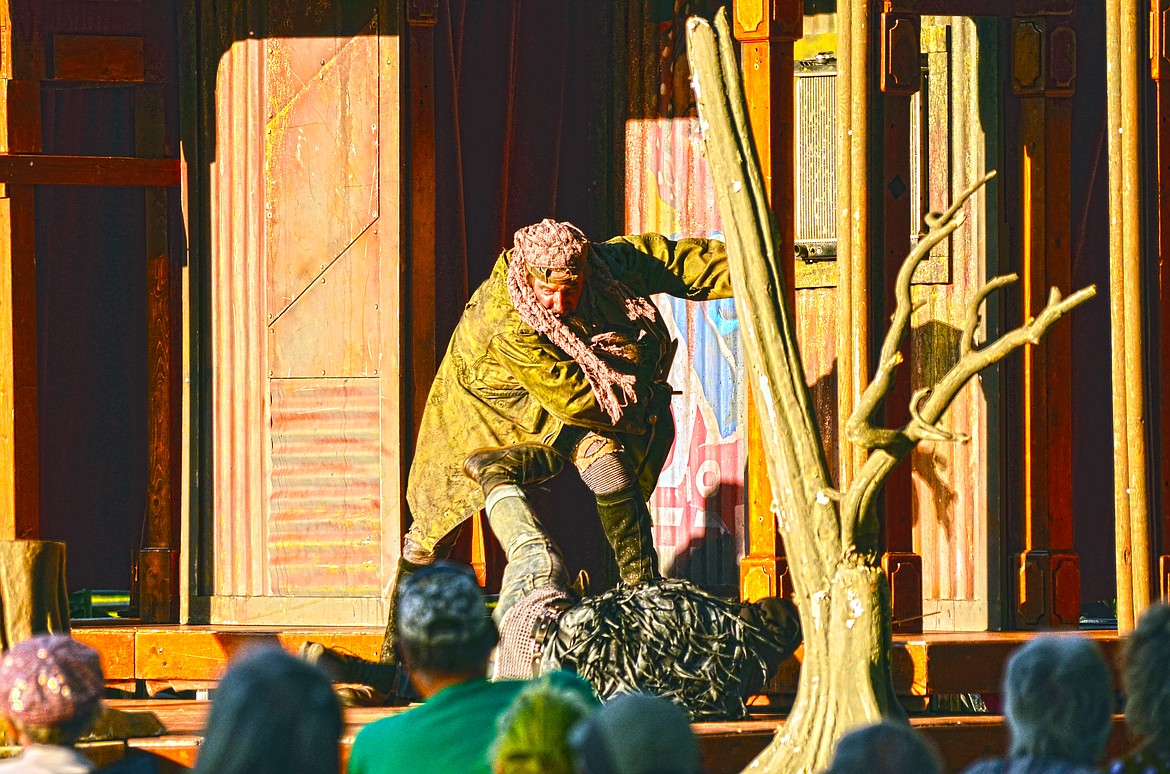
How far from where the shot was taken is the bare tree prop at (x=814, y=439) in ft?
20.6

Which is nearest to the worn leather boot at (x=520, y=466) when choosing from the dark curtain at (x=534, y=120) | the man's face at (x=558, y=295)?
the man's face at (x=558, y=295)

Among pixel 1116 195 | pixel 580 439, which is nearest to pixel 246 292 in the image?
pixel 580 439

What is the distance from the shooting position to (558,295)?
834cm

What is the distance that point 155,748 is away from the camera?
22.9 ft

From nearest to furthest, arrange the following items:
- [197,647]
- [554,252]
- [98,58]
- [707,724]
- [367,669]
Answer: [707,724], [554,252], [367,669], [197,647], [98,58]

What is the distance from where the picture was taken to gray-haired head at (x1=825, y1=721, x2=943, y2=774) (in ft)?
10.0

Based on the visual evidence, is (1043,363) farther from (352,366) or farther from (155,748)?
(155,748)

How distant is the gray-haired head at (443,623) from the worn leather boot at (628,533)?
451cm

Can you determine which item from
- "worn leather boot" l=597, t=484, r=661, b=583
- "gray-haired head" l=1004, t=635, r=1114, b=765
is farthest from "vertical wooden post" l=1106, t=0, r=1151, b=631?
"gray-haired head" l=1004, t=635, r=1114, b=765

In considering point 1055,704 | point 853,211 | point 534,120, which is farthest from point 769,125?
point 1055,704

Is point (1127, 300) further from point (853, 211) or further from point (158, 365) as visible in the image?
point (158, 365)

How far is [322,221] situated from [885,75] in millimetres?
2533

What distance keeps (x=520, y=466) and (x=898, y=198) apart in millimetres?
1884

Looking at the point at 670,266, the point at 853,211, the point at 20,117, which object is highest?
the point at 20,117
